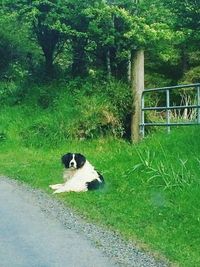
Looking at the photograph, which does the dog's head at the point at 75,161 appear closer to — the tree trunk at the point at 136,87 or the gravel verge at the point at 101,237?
the gravel verge at the point at 101,237

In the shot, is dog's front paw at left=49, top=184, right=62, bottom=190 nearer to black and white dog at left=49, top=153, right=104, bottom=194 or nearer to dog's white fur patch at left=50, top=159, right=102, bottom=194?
black and white dog at left=49, top=153, right=104, bottom=194

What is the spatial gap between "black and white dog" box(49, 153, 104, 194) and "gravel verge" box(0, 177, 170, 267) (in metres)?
0.46

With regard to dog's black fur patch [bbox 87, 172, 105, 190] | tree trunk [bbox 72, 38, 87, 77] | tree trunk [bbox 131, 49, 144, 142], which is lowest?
dog's black fur patch [bbox 87, 172, 105, 190]

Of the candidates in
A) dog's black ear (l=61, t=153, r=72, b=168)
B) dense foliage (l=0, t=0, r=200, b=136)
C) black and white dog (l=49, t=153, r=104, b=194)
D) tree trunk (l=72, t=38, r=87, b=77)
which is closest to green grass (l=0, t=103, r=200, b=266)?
black and white dog (l=49, t=153, r=104, b=194)

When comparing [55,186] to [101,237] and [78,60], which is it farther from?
[78,60]

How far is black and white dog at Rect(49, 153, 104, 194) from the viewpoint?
12.1 metres

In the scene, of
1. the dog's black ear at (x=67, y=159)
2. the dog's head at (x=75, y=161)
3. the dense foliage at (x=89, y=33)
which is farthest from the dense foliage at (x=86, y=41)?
the dog's head at (x=75, y=161)

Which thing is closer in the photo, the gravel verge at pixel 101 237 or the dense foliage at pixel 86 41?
the gravel verge at pixel 101 237

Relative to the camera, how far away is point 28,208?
10.9 meters

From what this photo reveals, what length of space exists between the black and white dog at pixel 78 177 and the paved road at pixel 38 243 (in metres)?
1.25

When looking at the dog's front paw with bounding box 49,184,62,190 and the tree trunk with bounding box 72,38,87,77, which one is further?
the tree trunk with bounding box 72,38,87,77

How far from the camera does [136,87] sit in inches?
820

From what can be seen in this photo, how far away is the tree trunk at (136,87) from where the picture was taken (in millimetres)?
20609

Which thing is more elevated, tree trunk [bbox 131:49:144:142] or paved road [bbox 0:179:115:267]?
tree trunk [bbox 131:49:144:142]
